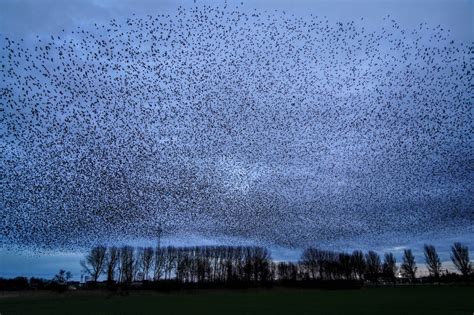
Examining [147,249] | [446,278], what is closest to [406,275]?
[446,278]

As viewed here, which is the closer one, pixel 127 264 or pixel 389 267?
pixel 127 264

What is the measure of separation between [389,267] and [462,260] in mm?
43625

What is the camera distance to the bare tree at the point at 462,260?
11819 centimetres

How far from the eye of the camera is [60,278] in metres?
115

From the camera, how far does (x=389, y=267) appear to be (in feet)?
522

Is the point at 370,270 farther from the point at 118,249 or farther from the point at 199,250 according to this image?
the point at 118,249

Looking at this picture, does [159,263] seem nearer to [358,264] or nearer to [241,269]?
[241,269]

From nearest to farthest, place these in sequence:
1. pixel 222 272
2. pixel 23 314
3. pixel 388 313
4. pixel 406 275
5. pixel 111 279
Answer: pixel 388 313 → pixel 23 314 → pixel 111 279 → pixel 222 272 → pixel 406 275

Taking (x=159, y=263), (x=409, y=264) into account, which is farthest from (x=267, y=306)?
(x=409, y=264)

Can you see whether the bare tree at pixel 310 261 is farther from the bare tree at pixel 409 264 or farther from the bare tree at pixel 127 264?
the bare tree at pixel 127 264

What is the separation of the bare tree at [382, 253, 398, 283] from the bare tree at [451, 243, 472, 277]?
127ft

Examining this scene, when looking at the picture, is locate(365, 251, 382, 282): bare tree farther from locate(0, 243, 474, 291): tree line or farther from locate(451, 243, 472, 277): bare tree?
locate(451, 243, 472, 277): bare tree

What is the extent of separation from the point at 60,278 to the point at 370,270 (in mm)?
135293

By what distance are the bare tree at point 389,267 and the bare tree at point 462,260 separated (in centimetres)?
3868
